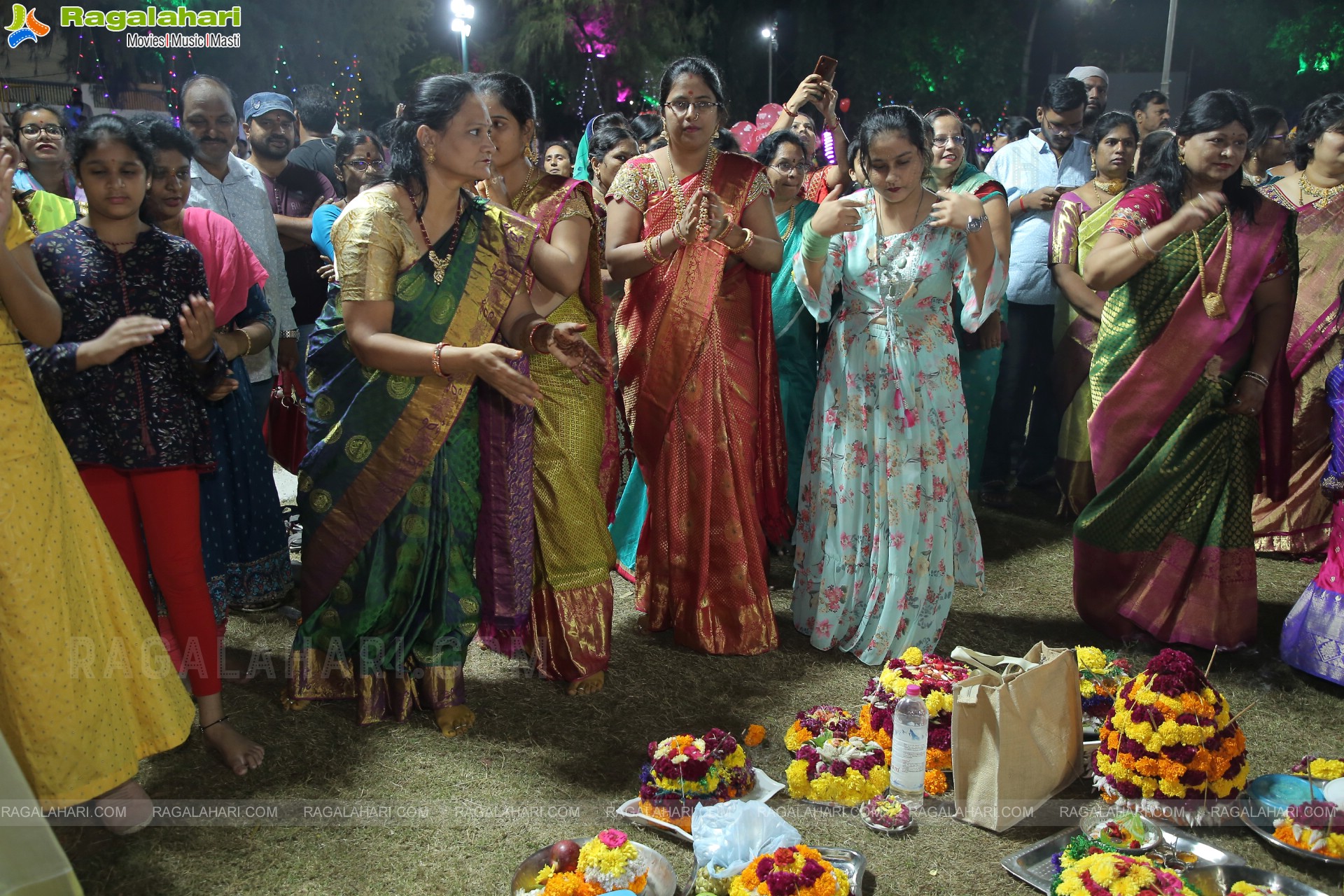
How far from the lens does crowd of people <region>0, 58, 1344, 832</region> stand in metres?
2.69

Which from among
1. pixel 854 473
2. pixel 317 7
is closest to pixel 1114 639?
pixel 854 473

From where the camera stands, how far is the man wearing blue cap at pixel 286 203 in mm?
4824

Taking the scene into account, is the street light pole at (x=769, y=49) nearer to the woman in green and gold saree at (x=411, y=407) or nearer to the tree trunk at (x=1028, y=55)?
the tree trunk at (x=1028, y=55)

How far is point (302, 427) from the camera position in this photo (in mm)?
4617

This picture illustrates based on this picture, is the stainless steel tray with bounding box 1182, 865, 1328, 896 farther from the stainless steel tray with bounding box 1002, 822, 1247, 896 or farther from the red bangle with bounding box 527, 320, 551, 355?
the red bangle with bounding box 527, 320, 551, 355

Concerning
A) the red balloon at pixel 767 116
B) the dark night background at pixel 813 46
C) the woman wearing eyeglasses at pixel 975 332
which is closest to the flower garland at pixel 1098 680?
the woman wearing eyeglasses at pixel 975 332

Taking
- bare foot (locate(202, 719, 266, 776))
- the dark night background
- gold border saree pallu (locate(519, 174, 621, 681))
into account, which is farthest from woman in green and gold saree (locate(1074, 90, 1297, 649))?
the dark night background

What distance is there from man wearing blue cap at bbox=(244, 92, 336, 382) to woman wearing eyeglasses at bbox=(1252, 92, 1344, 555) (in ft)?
14.7

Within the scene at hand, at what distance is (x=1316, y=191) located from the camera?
468 cm

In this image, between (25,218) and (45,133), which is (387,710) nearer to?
(25,218)

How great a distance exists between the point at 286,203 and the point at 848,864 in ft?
13.8

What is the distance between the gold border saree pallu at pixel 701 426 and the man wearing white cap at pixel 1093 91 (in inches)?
168

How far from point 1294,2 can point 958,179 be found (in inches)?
722

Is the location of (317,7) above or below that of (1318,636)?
above
